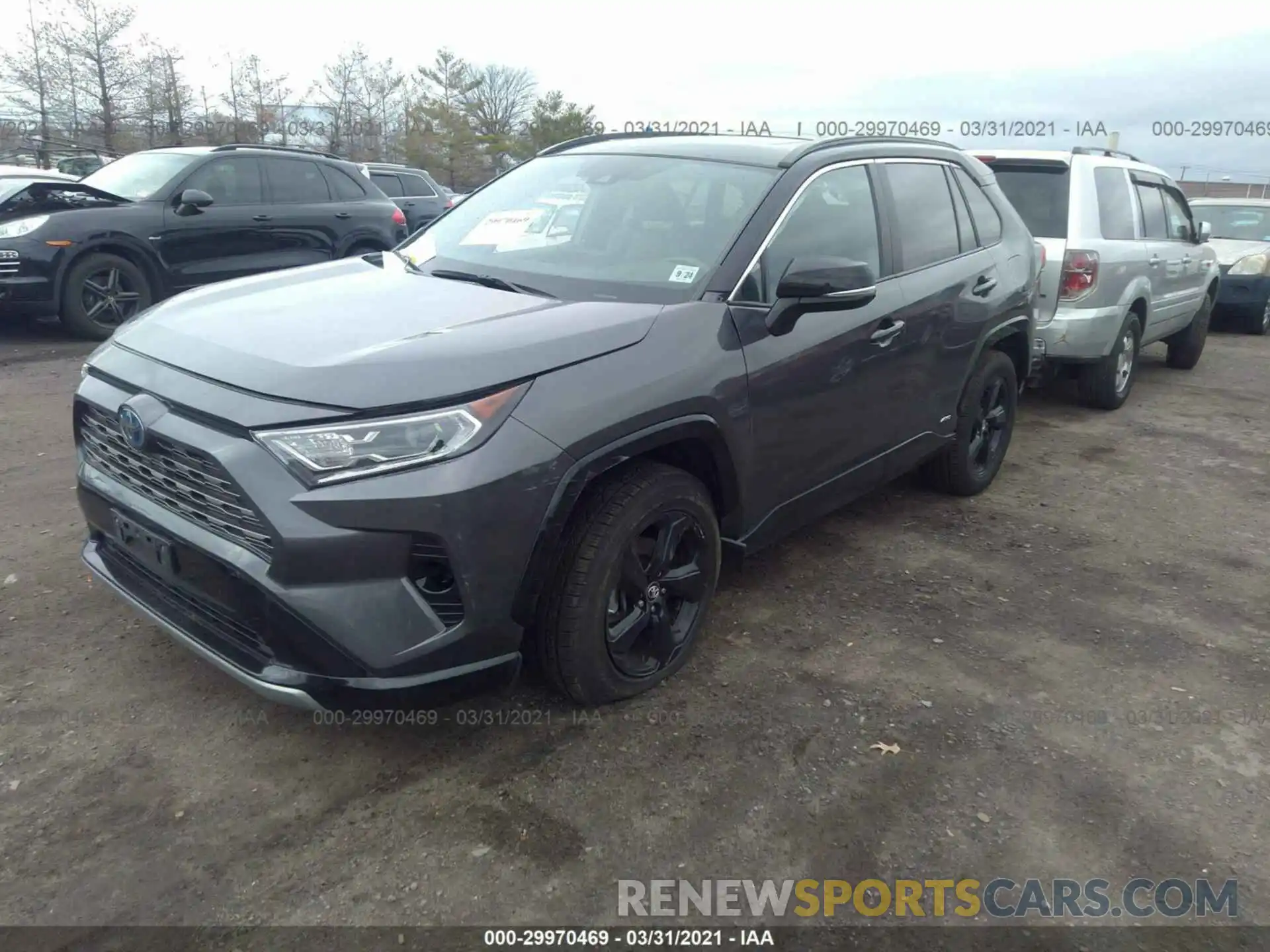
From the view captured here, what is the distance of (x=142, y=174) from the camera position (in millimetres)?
8617

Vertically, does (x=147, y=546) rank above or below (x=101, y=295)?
below

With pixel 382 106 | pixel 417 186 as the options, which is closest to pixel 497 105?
pixel 382 106

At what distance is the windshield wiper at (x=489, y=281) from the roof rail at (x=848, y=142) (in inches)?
43.7

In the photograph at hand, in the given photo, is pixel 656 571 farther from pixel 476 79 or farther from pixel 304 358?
pixel 476 79

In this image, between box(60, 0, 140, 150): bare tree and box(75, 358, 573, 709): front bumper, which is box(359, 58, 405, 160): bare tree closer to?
box(60, 0, 140, 150): bare tree

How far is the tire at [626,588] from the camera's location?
8.83ft

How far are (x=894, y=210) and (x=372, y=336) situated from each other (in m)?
2.44

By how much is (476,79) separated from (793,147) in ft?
186

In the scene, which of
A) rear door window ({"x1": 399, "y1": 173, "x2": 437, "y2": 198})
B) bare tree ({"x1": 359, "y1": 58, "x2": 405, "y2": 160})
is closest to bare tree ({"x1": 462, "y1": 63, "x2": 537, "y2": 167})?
bare tree ({"x1": 359, "y1": 58, "x2": 405, "y2": 160})

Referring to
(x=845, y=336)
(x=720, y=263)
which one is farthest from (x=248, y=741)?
(x=845, y=336)

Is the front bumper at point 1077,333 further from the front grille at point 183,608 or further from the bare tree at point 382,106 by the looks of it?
the bare tree at point 382,106

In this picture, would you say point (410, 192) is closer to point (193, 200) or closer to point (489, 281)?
point (193, 200)

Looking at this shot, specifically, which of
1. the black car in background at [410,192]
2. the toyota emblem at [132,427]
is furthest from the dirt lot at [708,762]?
the black car in background at [410,192]

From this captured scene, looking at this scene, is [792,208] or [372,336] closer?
[372,336]
